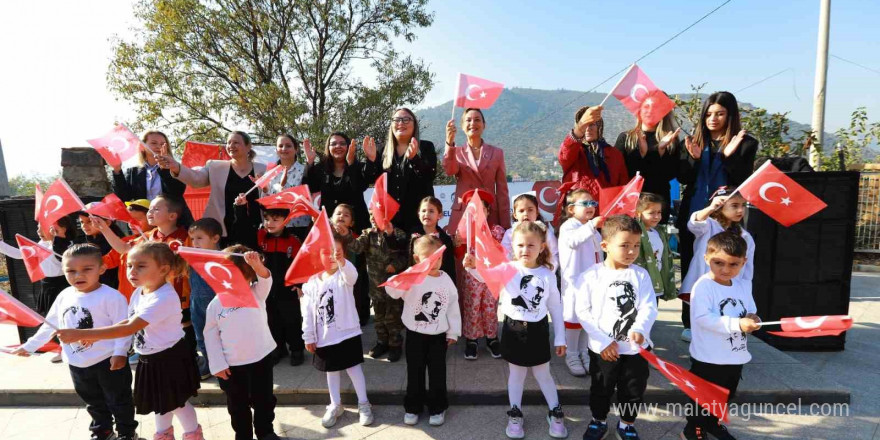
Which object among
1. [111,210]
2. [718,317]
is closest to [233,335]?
[111,210]

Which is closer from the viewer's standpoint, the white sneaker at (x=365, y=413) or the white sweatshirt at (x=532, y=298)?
the white sweatshirt at (x=532, y=298)

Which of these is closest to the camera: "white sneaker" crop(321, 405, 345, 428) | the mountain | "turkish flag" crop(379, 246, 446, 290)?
"turkish flag" crop(379, 246, 446, 290)

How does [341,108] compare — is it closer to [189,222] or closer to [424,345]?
[189,222]

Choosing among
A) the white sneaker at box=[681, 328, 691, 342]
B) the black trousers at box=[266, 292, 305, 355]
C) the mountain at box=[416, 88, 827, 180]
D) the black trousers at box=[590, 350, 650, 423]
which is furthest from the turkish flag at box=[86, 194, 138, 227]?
the mountain at box=[416, 88, 827, 180]

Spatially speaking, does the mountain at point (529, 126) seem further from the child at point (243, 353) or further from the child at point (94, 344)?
the child at point (94, 344)

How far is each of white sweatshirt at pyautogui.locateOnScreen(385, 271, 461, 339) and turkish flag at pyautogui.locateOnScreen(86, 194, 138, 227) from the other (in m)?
2.37

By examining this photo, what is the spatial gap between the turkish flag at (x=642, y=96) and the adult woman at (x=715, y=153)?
371mm

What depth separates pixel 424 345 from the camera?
9.77 feet

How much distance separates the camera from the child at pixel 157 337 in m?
2.47

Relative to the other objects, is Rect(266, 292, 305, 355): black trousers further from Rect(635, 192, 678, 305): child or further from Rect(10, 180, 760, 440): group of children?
Rect(635, 192, 678, 305): child

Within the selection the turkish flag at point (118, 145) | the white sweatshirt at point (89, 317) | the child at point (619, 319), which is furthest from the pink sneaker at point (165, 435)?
the child at point (619, 319)

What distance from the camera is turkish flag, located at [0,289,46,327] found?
2215 mm

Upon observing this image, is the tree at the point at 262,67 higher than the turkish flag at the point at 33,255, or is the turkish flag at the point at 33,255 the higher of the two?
the tree at the point at 262,67

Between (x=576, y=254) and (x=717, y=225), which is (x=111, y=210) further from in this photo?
(x=717, y=225)
